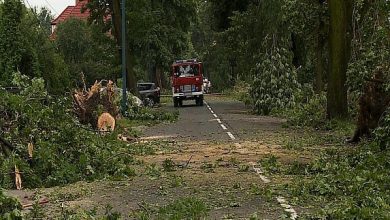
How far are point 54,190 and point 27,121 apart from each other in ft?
10.3

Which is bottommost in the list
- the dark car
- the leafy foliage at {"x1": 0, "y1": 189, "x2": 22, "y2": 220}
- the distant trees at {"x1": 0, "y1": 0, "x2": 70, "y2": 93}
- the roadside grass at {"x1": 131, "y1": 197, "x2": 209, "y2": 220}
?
the dark car

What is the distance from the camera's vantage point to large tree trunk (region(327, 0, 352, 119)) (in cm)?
2178

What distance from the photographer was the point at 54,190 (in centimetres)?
1080

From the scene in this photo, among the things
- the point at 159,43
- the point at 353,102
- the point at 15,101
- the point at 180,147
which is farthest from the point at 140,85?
the point at 15,101

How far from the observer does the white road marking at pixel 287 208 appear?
821cm

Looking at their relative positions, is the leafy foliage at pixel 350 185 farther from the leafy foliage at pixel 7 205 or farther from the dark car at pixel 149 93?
the dark car at pixel 149 93

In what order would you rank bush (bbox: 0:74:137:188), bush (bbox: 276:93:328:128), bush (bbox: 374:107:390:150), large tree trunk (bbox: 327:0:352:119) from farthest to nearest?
bush (bbox: 276:93:328:128)
large tree trunk (bbox: 327:0:352:119)
bush (bbox: 374:107:390:150)
bush (bbox: 0:74:137:188)

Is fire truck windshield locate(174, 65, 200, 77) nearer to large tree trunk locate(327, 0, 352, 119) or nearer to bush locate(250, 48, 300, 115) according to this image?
bush locate(250, 48, 300, 115)

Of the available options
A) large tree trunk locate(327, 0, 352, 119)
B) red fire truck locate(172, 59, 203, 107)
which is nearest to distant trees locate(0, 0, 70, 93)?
red fire truck locate(172, 59, 203, 107)

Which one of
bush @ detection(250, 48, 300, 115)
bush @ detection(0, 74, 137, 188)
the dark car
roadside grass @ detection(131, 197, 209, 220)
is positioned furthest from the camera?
the dark car

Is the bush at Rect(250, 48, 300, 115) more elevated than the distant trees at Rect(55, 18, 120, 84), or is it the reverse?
the distant trees at Rect(55, 18, 120, 84)

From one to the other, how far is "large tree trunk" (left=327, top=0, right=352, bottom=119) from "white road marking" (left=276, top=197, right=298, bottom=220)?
511 inches

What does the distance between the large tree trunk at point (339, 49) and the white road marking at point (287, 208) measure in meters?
13.0

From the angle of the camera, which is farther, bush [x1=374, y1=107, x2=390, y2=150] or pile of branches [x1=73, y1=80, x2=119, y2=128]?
pile of branches [x1=73, y1=80, x2=119, y2=128]
